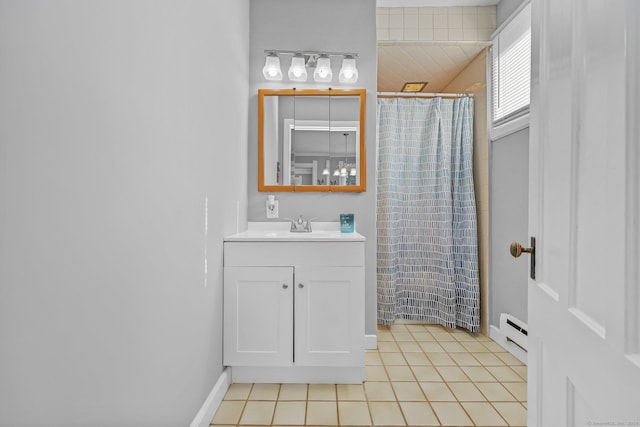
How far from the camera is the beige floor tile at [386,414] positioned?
1.63 metres

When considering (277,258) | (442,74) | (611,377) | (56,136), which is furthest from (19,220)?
(442,74)

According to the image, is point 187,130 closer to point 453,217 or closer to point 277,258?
point 277,258

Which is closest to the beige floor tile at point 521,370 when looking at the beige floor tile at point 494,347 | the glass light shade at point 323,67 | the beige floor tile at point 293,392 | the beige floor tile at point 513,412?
the beige floor tile at point 494,347

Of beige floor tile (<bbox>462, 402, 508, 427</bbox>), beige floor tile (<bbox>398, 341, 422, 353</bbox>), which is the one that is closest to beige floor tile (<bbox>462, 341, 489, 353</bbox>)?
beige floor tile (<bbox>398, 341, 422, 353</bbox>)

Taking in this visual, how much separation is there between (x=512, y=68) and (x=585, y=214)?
2.16 m

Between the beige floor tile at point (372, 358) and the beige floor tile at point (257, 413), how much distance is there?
0.73 m

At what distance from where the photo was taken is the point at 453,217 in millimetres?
2869

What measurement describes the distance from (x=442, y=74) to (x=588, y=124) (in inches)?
110

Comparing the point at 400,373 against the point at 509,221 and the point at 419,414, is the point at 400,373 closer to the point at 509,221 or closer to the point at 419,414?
the point at 419,414

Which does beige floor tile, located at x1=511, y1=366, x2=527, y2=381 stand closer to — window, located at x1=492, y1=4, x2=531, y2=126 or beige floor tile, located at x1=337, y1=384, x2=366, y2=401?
beige floor tile, located at x1=337, y1=384, x2=366, y2=401

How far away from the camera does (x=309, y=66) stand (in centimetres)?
253

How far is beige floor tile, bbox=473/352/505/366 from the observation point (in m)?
2.27

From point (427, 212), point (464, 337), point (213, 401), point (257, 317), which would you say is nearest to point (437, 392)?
point (464, 337)

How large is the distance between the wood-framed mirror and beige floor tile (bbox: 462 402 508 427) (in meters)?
1.44
